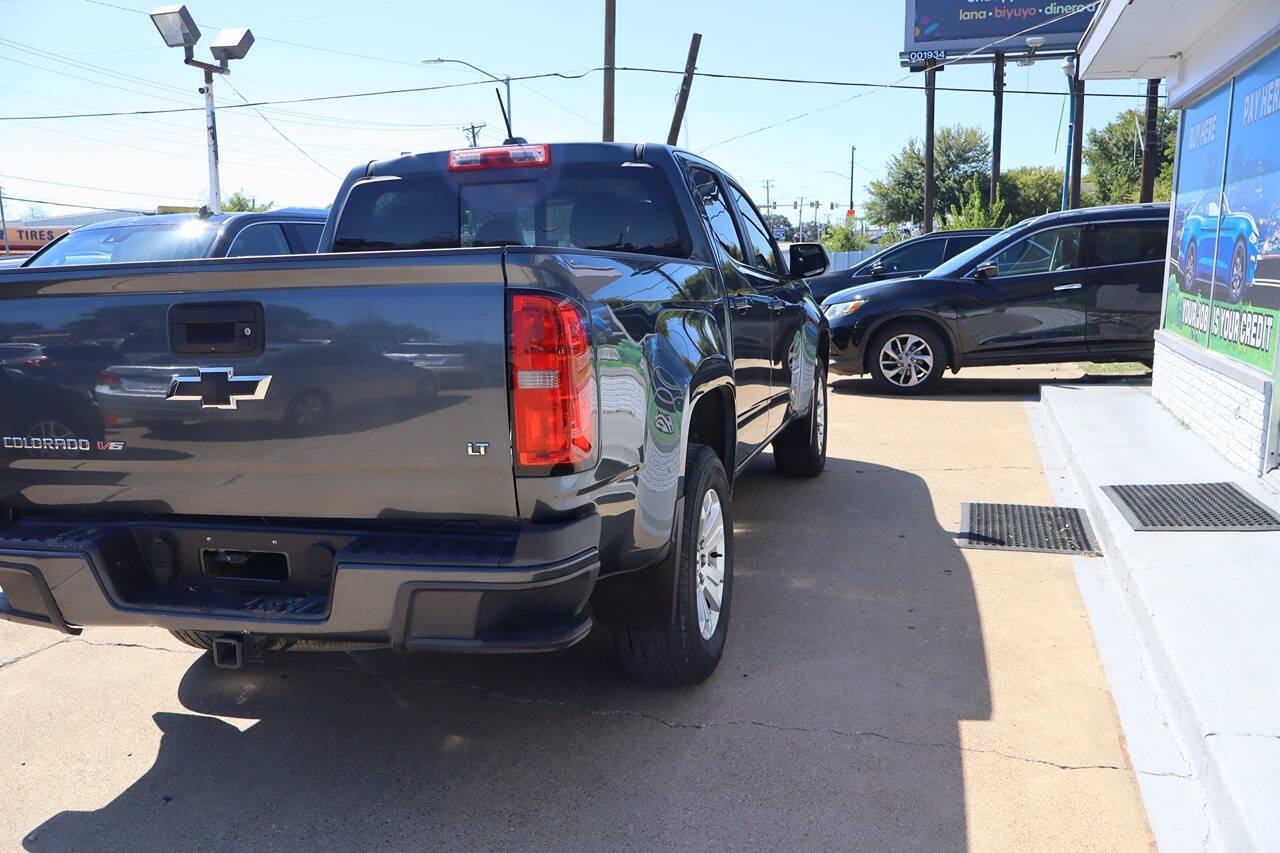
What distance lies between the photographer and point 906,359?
1142 cm

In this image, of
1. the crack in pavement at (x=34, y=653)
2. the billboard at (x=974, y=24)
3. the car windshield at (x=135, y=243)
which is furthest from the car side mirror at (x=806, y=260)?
the billboard at (x=974, y=24)

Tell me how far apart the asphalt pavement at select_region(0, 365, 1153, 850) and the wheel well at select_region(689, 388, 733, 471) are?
77 cm

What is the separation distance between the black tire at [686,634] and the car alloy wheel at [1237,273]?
4.39 metres

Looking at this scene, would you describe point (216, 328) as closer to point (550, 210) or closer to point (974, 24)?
point (550, 210)

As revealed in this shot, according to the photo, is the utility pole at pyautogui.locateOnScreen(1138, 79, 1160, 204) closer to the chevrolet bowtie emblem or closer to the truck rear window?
the truck rear window

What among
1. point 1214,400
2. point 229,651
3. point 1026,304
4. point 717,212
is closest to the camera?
point 229,651

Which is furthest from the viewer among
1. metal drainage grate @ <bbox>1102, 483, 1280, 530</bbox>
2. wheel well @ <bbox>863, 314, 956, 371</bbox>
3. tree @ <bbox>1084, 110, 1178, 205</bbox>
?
tree @ <bbox>1084, 110, 1178, 205</bbox>

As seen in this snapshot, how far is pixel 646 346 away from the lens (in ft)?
10.8

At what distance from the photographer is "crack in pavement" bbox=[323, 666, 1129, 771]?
339 centimetres

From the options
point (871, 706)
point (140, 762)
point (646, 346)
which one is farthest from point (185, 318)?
point (871, 706)

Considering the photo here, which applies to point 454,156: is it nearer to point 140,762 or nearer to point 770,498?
point 140,762

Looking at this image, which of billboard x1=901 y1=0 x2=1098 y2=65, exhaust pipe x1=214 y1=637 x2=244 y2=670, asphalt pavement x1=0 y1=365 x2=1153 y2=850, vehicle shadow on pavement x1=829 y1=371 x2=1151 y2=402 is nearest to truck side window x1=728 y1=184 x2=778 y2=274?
asphalt pavement x1=0 y1=365 x2=1153 y2=850

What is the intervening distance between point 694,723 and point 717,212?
2500 millimetres

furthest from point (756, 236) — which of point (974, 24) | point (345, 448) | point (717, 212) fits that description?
point (974, 24)
